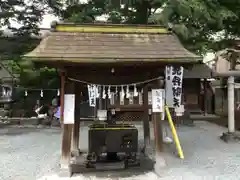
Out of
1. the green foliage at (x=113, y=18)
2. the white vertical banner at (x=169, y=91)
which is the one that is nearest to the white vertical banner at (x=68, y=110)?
the white vertical banner at (x=169, y=91)

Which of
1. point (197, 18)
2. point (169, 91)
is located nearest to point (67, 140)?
point (169, 91)

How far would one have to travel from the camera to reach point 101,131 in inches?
268

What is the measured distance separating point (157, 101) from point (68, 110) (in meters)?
2.12

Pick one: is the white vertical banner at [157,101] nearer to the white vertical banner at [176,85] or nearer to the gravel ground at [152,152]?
the gravel ground at [152,152]

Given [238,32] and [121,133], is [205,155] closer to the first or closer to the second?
[121,133]

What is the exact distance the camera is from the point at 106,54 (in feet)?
20.3

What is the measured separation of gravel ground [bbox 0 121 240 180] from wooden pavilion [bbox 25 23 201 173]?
0.74 m

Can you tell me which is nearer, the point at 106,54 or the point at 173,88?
the point at 106,54

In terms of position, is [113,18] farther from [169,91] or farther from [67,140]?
[67,140]

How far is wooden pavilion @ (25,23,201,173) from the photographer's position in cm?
599

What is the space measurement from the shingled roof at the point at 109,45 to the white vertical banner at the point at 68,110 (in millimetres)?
1075

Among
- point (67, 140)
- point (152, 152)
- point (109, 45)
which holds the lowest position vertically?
point (152, 152)

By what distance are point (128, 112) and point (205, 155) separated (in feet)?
26.5

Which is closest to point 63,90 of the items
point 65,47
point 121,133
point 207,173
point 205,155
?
point 65,47
